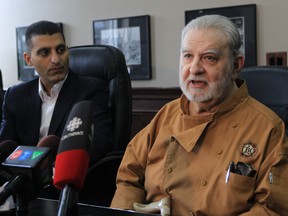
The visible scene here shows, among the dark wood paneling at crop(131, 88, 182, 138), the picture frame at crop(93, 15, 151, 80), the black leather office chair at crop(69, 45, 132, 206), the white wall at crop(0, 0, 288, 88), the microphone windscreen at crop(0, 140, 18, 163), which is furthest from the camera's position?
the picture frame at crop(93, 15, 151, 80)

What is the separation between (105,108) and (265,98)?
2.60 feet

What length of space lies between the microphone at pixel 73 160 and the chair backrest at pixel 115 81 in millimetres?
1373

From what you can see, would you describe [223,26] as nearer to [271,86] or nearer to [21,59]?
[271,86]

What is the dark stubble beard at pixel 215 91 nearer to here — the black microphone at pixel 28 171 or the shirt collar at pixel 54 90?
the black microphone at pixel 28 171

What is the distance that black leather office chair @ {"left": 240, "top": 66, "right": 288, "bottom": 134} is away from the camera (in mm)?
1660

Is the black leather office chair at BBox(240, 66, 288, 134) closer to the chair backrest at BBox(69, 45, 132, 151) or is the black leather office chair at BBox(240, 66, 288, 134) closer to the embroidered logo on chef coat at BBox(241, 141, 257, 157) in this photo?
the embroidered logo on chef coat at BBox(241, 141, 257, 157)

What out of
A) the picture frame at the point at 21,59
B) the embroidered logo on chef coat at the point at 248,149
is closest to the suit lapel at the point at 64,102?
the embroidered logo on chef coat at the point at 248,149

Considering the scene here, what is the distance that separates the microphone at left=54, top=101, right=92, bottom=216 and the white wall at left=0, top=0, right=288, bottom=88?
2.33 meters

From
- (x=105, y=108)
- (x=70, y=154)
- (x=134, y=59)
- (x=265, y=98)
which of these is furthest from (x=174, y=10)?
(x=70, y=154)

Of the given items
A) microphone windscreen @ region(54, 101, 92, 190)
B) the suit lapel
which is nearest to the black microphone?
microphone windscreen @ region(54, 101, 92, 190)

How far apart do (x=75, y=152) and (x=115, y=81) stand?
1481mm

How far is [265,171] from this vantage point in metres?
1.30

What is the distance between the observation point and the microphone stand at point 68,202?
0.66 metres

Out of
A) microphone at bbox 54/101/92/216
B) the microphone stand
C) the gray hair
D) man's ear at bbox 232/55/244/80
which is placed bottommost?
the microphone stand
